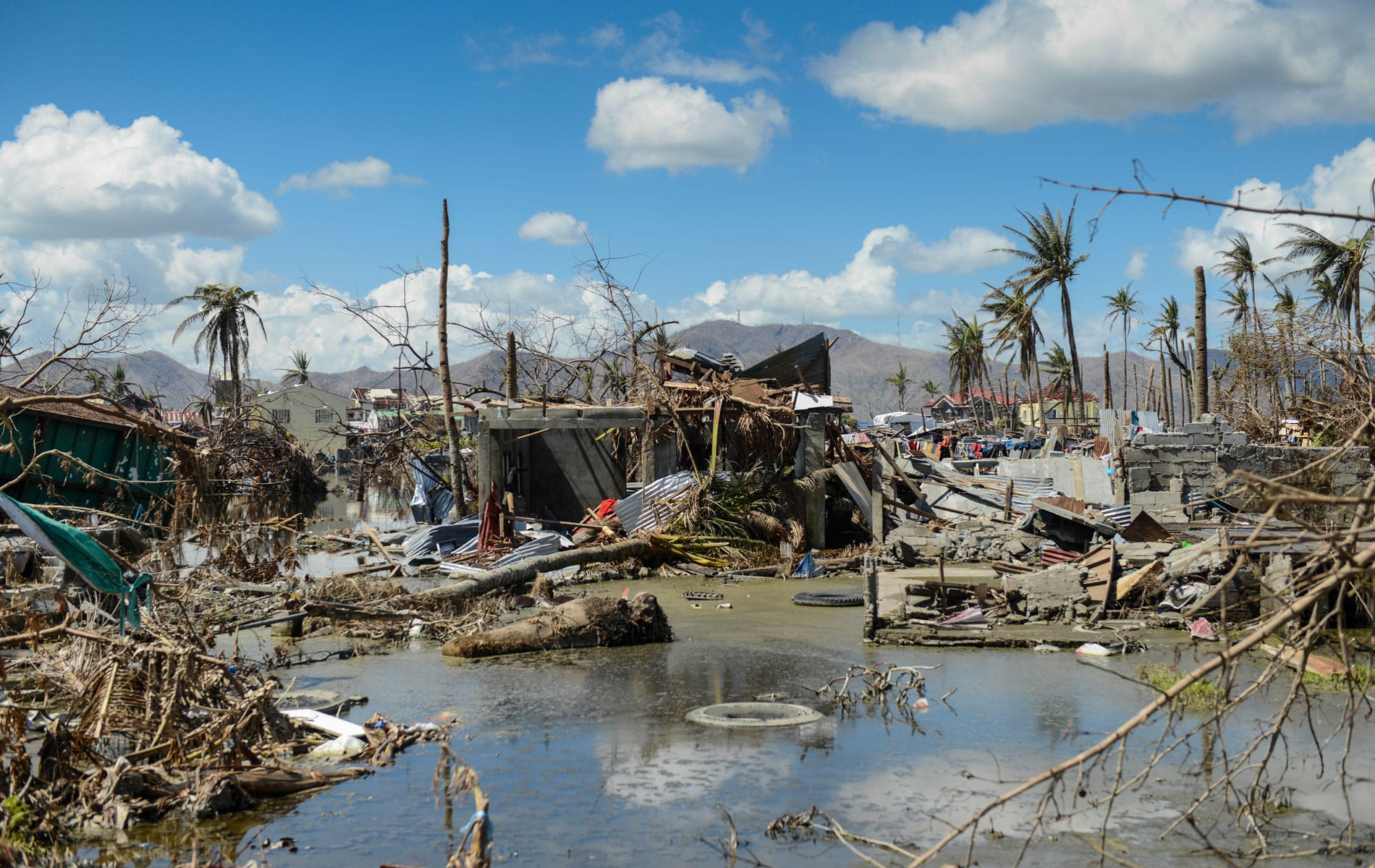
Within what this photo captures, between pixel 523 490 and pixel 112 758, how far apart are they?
1344 cm

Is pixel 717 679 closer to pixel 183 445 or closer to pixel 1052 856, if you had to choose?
pixel 1052 856

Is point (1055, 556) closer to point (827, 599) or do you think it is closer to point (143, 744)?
point (827, 599)

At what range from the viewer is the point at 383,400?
87938 mm

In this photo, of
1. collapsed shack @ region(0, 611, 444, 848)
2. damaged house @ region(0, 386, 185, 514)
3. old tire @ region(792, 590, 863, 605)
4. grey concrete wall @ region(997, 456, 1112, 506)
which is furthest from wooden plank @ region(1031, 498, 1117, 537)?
damaged house @ region(0, 386, 185, 514)

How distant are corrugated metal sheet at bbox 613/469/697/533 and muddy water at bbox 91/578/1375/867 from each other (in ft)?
21.6

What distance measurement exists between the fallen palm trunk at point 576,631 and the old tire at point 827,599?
9.58 feet

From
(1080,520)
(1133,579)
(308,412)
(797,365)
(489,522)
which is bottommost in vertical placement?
(1133,579)

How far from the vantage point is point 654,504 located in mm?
17734

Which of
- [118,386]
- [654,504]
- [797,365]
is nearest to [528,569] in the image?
[654,504]

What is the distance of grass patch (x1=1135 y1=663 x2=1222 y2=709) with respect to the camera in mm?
7961

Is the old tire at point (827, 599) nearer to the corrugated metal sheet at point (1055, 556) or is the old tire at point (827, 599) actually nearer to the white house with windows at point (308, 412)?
the corrugated metal sheet at point (1055, 556)

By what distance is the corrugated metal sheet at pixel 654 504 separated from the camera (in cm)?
1762

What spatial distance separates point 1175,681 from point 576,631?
553 centimetres

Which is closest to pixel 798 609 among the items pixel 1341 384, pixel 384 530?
pixel 1341 384
